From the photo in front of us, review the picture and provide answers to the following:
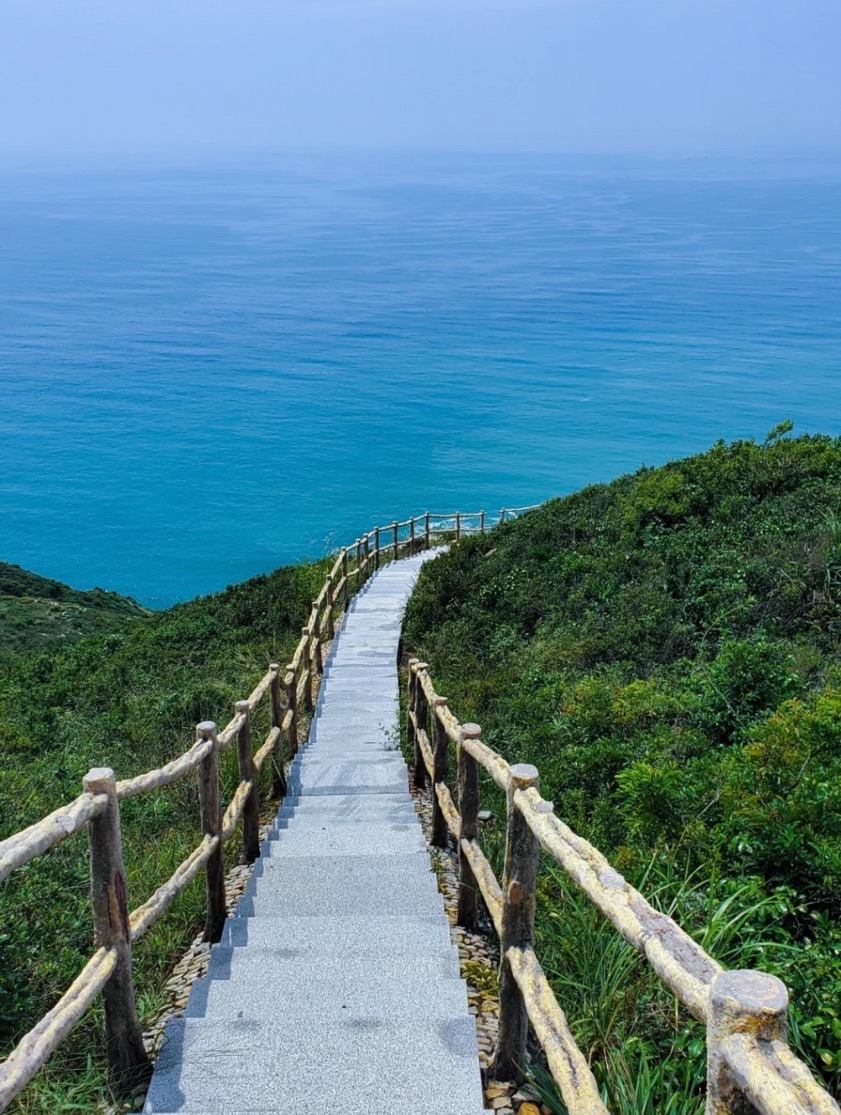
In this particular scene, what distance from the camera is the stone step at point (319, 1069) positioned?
3.28 metres

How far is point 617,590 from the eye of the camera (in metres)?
12.3

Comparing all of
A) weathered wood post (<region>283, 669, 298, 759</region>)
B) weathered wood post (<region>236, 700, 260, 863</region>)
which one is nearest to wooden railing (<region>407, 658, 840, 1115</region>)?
weathered wood post (<region>236, 700, 260, 863</region>)

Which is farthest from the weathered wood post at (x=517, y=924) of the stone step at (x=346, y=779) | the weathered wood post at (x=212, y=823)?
the stone step at (x=346, y=779)

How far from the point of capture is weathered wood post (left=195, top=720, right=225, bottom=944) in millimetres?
4980

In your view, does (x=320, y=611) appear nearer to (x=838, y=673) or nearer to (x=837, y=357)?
(x=838, y=673)

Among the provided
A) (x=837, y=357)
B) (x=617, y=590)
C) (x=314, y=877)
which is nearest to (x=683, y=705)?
(x=314, y=877)

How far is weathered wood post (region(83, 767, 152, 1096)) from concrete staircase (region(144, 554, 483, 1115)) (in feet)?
0.43

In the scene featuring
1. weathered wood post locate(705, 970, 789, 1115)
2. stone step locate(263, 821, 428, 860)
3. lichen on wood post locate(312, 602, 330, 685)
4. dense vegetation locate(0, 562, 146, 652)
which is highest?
weathered wood post locate(705, 970, 789, 1115)

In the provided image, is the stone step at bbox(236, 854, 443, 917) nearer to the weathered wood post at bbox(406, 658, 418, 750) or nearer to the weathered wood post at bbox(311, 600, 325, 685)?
the weathered wood post at bbox(406, 658, 418, 750)

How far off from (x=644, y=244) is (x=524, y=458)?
139 meters

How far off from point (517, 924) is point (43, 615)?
981 inches

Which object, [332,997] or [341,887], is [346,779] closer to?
[341,887]

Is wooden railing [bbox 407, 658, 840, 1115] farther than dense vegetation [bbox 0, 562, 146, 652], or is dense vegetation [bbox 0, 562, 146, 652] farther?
dense vegetation [bbox 0, 562, 146, 652]

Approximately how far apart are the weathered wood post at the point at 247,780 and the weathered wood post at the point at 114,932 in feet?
8.20
